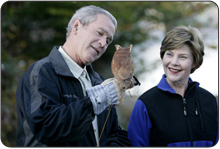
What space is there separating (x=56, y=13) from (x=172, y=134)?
5466mm

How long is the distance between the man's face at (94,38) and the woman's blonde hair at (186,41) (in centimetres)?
47

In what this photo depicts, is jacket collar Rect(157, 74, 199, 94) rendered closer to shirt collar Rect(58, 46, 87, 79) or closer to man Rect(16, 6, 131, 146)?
man Rect(16, 6, 131, 146)

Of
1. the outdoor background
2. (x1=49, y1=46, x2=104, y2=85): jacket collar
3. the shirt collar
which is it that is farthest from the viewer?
the outdoor background

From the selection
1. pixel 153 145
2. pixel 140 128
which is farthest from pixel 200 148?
pixel 140 128

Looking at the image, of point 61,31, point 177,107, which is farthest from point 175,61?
point 61,31

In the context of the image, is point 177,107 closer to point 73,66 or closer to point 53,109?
point 73,66

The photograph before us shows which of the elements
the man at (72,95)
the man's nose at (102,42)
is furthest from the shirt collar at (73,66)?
the man's nose at (102,42)

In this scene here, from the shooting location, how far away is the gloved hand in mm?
1443

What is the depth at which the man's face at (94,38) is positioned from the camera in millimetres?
1703

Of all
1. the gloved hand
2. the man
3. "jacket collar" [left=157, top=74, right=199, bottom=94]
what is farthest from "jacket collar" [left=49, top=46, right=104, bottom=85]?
"jacket collar" [left=157, top=74, right=199, bottom=94]

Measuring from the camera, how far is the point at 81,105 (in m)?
1.41

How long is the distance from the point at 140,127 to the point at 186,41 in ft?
2.46

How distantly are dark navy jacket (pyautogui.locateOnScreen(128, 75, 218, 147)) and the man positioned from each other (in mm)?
165

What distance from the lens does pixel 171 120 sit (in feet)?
6.03
